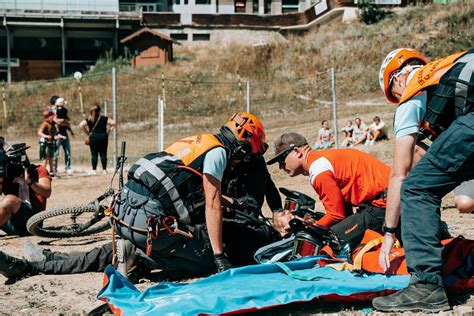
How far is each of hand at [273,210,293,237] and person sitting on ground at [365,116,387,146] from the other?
444 inches

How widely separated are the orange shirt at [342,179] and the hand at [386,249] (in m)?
1.03

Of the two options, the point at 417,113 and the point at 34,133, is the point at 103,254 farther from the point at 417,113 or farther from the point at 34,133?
the point at 34,133

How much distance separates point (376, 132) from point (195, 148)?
488 inches

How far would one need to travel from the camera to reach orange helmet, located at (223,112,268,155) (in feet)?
18.2

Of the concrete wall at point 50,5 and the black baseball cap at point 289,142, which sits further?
the concrete wall at point 50,5

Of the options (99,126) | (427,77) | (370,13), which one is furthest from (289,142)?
(370,13)

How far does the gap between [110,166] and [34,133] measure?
37.9 feet

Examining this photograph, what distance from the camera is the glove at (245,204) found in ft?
19.9

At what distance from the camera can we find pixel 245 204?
615 cm

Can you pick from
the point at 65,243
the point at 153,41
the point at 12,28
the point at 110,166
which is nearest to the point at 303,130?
the point at 110,166

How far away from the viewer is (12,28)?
1863 inches

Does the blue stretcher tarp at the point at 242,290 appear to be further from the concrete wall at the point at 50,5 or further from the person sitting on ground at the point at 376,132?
the concrete wall at the point at 50,5

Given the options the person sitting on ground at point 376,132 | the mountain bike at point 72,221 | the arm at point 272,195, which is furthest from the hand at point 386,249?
the person sitting on ground at point 376,132

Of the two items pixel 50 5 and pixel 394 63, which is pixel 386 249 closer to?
pixel 394 63
